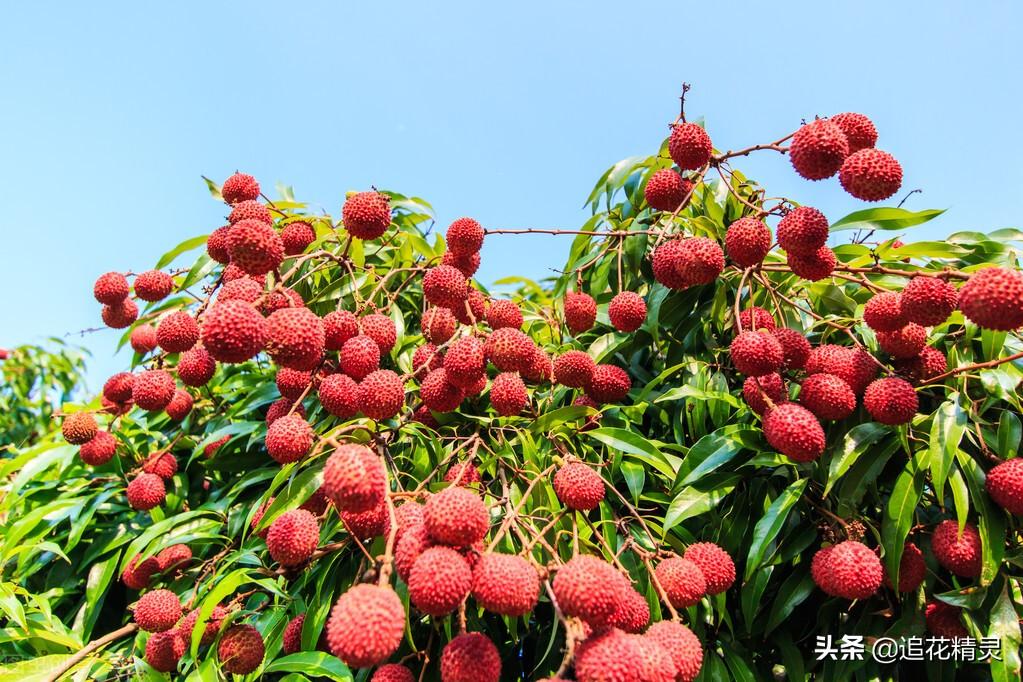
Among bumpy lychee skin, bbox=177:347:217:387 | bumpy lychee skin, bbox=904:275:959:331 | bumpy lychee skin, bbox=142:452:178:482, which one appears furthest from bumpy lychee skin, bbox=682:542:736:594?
bumpy lychee skin, bbox=142:452:178:482

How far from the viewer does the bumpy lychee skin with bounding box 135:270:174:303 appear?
7.67 feet

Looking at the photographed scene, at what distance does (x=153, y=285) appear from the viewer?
2.34 m

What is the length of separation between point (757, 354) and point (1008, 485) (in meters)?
0.61

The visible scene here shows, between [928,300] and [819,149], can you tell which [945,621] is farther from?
[819,149]

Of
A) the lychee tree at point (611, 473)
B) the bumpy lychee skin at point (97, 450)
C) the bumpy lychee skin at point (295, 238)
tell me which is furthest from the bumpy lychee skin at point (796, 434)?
the bumpy lychee skin at point (97, 450)

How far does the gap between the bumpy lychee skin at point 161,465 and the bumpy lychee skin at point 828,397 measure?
204cm

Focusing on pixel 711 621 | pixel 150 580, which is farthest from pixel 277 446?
pixel 711 621

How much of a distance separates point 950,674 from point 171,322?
219 cm

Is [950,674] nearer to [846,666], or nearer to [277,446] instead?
[846,666]

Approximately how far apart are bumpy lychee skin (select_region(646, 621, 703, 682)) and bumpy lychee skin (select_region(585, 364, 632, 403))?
80 cm

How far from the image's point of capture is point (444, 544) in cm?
117

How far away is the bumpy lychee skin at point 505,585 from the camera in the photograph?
3.67 ft

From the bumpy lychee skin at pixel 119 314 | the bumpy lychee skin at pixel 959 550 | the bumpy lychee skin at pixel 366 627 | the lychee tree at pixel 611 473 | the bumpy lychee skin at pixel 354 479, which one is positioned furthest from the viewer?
the bumpy lychee skin at pixel 119 314

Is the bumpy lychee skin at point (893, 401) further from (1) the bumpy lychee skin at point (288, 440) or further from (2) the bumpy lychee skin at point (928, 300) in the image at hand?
(1) the bumpy lychee skin at point (288, 440)
